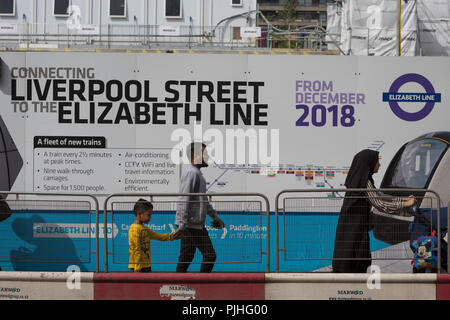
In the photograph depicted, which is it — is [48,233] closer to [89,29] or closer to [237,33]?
[237,33]

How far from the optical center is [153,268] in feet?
23.3

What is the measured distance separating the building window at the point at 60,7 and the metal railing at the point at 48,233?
25.5 meters

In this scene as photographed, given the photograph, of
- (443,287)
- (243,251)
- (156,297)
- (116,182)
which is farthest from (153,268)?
(443,287)

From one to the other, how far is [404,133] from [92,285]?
4880 mm

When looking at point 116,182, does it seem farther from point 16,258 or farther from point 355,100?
point 355,100

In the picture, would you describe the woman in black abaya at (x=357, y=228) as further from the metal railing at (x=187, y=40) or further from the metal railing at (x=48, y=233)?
A: the metal railing at (x=187, y=40)

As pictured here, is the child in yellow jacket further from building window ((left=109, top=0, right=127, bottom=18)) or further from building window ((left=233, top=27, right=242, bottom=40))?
building window ((left=109, top=0, right=127, bottom=18))

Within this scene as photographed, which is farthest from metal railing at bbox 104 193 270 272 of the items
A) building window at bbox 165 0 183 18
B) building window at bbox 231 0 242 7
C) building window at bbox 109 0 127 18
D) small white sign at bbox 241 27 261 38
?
building window at bbox 109 0 127 18

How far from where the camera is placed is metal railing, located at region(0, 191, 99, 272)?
7.14 m

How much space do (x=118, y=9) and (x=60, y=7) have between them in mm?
3201

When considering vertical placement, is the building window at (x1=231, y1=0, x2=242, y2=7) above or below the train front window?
above

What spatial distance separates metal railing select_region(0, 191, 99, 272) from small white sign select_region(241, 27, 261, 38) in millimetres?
9197

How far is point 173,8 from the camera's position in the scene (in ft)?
104

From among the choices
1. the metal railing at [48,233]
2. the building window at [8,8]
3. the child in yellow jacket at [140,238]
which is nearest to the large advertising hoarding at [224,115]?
the metal railing at [48,233]
